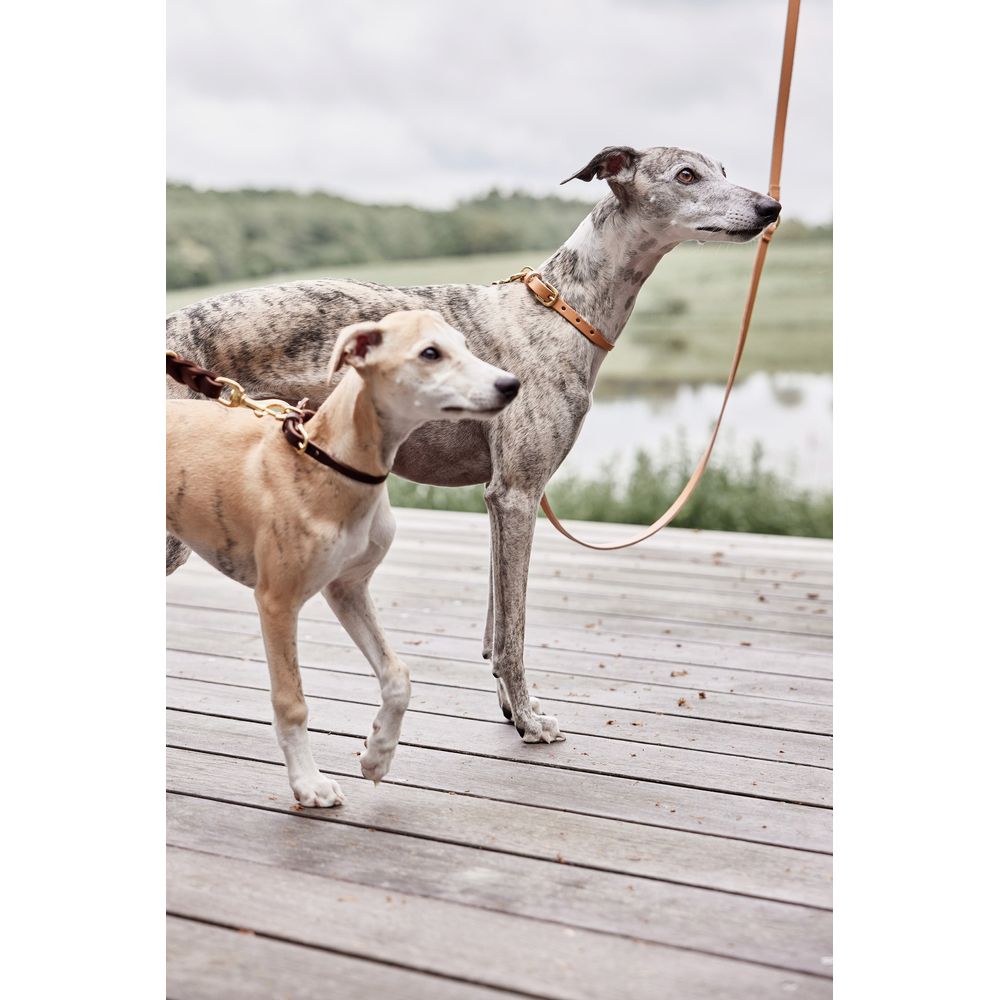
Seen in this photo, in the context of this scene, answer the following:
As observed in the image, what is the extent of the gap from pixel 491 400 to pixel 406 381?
15 cm

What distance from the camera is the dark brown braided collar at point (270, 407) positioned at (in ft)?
6.28

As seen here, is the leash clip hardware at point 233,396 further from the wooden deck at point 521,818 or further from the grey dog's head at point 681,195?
the grey dog's head at point 681,195

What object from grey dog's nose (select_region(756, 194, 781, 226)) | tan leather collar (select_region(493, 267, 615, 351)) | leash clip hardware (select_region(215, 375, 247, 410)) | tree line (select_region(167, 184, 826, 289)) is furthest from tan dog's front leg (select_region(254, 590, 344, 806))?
tree line (select_region(167, 184, 826, 289))

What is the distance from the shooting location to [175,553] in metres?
2.45

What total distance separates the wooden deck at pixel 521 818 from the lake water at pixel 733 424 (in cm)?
236

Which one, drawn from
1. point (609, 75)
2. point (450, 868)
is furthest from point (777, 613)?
point (609, 75)

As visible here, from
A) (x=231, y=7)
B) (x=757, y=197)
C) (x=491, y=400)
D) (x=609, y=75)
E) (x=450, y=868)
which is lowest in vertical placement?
(x=450, y=868)

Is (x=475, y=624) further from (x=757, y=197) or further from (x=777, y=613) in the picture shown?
(x=757, y=197)

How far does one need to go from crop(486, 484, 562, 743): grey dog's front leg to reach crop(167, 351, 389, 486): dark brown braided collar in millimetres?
480

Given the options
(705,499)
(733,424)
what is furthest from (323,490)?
(733,424)

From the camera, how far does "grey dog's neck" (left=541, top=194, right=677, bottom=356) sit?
7.99 feet

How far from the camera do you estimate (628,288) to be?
2.49 metres

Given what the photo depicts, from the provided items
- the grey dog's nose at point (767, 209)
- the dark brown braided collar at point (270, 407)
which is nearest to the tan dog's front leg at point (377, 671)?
the dark brown braided collar at point (270, 407)

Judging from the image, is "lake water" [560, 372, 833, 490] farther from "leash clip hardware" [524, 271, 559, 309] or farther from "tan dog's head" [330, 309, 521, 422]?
"tan dog's head" [330, 309, 521, 422]
